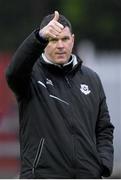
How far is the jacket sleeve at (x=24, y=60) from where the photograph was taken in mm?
9188

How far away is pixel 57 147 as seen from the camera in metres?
9.37

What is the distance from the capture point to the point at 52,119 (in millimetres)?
9391

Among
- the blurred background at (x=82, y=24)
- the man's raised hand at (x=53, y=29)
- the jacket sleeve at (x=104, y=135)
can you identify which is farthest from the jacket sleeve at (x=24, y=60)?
the blurred background at (x=82, y=24)

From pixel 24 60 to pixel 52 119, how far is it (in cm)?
53

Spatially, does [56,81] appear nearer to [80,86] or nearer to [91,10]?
[80,86]

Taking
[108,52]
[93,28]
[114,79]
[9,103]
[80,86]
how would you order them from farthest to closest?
[93,28]
[108,52]
[114,79]
[9,103]
[80,86]

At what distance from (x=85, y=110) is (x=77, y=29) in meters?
23.1

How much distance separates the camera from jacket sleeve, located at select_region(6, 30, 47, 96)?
9.19m

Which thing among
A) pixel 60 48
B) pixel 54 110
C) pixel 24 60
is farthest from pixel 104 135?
pixel 24 60

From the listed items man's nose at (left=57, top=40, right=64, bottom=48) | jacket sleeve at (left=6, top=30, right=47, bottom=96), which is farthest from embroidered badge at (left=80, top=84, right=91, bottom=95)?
jacket sleeve at (left=6, top=30, right=47, bottom=96)

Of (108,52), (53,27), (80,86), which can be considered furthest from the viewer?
(108,52)

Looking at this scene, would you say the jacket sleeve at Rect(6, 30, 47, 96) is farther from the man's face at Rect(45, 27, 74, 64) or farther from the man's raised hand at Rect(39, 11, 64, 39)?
the man's face at Rect(45, 27, 74, 64)

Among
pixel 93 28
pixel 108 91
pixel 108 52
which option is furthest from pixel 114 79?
pixel 93 28

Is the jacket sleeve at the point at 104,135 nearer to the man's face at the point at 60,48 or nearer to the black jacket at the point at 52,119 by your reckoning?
the black jacket at the point at 52,119
